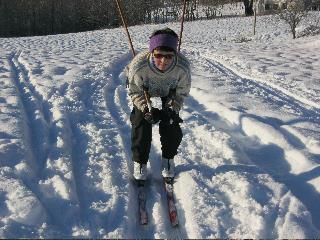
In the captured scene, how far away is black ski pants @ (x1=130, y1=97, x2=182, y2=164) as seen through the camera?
431 centimetres

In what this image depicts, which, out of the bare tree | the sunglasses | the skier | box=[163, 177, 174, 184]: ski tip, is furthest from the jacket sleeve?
the bare tree

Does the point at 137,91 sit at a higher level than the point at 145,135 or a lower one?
higher

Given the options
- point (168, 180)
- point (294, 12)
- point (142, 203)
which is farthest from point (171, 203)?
point (294, 12)

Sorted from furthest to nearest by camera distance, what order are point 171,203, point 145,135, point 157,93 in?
point 157,93 < point 145,135 < point 171,203

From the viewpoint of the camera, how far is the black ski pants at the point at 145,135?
431 centimetres

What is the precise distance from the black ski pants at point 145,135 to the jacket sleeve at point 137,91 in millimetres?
94

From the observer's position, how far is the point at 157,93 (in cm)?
454

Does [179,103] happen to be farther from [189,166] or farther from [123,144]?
[123,144]

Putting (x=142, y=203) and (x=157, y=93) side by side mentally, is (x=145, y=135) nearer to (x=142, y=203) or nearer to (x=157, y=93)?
(x=157, y=93)

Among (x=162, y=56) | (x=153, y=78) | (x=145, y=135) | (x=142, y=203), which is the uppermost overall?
(x=162, y=56)

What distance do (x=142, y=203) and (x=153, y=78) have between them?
131cm

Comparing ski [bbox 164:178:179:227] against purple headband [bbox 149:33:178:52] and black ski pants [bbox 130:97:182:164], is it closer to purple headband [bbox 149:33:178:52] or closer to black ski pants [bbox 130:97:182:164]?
black ski pants [bbox 130:97:182:164]

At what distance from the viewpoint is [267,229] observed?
11.5ft

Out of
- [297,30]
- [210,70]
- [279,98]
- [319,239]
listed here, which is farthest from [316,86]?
[297,30]
